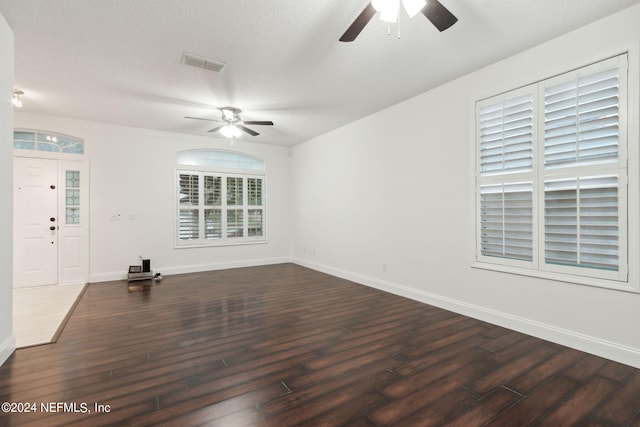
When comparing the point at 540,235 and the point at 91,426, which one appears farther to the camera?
the point at 540,235

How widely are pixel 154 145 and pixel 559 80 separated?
656 centimetres

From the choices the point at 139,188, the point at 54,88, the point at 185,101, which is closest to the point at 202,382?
the point at 185,101

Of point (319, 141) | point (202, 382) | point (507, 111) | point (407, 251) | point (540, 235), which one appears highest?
point (319, 141)

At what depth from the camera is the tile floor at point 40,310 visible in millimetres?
3074

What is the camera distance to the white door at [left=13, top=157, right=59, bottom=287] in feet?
16.8

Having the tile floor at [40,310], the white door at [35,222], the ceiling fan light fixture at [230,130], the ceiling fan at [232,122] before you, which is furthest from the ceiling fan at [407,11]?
the white door at [35,222]

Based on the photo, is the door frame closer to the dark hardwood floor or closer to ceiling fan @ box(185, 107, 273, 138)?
the dark hardwood floor

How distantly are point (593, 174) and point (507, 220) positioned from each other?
86cm

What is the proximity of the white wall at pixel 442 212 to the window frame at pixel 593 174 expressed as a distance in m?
0.07

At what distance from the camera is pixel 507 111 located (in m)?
3.34

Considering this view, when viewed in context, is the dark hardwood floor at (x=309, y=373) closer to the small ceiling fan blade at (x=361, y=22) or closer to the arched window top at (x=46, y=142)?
the small ceiling fan blade at (x=361, y=22)

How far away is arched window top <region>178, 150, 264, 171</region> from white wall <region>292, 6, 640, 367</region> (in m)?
1.67

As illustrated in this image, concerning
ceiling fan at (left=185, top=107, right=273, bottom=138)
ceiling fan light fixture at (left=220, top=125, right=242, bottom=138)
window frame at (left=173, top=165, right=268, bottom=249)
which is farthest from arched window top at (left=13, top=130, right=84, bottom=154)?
ceiling fan light fixture at (left=220, top=125, right=242, bottom=138)

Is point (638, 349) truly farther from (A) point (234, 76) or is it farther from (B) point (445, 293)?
(A) point (234, 76)
